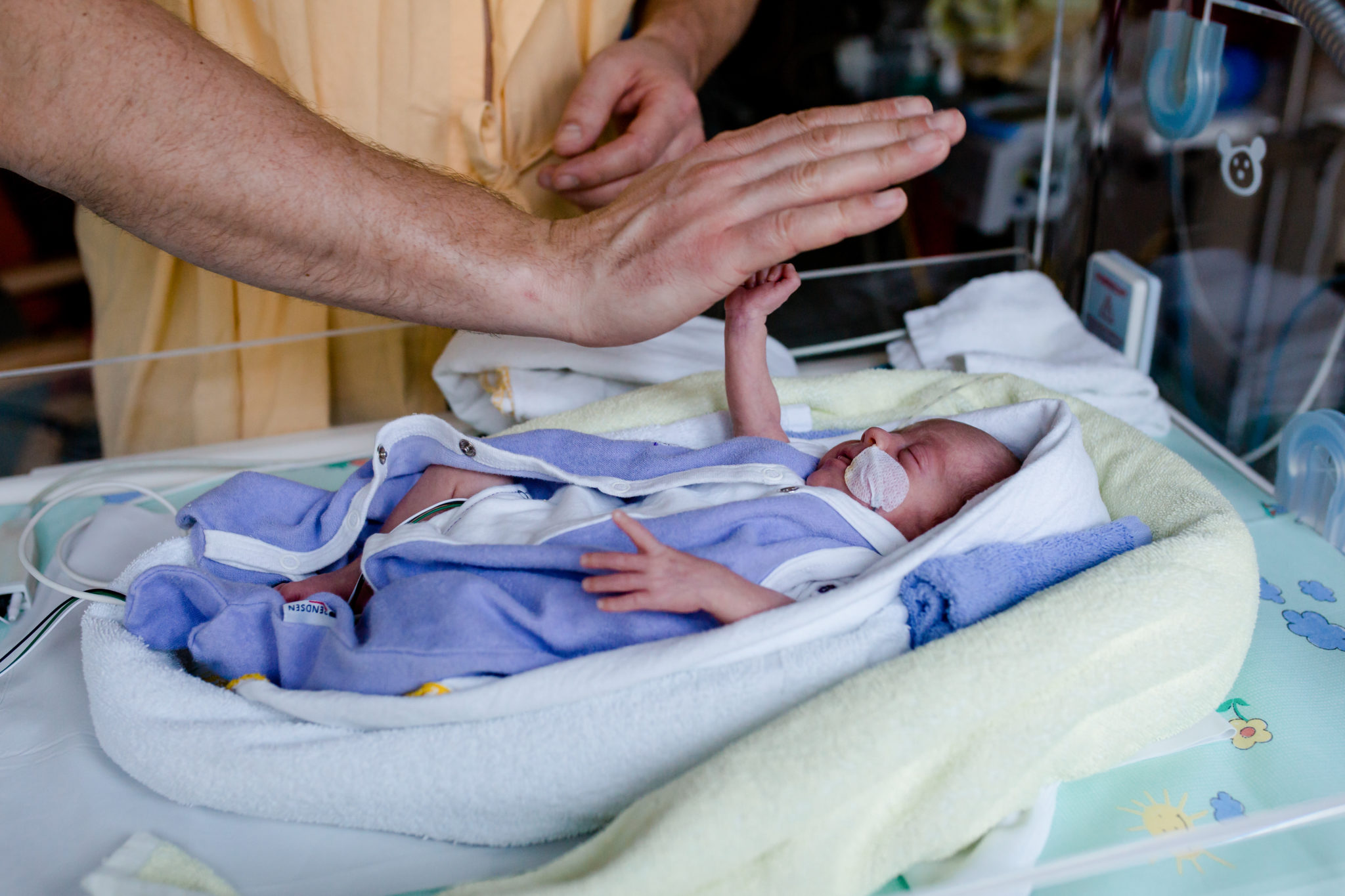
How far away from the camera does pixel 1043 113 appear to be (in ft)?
5.65

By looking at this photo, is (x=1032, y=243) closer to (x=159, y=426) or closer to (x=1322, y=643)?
(x=1322, y=643)

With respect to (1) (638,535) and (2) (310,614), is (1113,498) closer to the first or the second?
(1) (638,535)

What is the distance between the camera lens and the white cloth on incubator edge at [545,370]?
46.0 inches

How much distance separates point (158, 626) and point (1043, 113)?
1.59m

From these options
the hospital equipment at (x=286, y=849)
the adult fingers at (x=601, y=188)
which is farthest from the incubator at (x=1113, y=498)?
the adult fingers at (x=601, y=188)

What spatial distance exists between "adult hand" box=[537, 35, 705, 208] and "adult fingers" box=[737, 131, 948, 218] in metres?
0.43

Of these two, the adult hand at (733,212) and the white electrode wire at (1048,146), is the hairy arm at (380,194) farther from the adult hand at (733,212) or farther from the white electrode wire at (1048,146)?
the white electrode wire at (1048,146)

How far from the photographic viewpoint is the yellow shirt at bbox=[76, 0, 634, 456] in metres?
1.19

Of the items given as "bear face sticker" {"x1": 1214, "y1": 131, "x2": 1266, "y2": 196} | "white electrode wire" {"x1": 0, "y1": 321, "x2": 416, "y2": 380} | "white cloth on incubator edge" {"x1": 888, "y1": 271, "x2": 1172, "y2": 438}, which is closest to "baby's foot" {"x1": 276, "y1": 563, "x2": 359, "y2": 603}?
"white electrode wire" {"x1": 0, "y1": 321, "x2": 416, "y2": 380}

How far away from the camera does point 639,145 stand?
122cm

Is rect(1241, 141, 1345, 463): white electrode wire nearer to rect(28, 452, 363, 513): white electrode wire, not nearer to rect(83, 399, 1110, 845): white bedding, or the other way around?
rect(83, 399, 1110, 845): white bedding

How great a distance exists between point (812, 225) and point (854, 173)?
56 millimetres

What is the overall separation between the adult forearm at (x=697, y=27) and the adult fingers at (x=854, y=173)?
627mm

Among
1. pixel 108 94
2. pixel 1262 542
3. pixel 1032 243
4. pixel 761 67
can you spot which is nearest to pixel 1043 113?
pixel 1032 243
